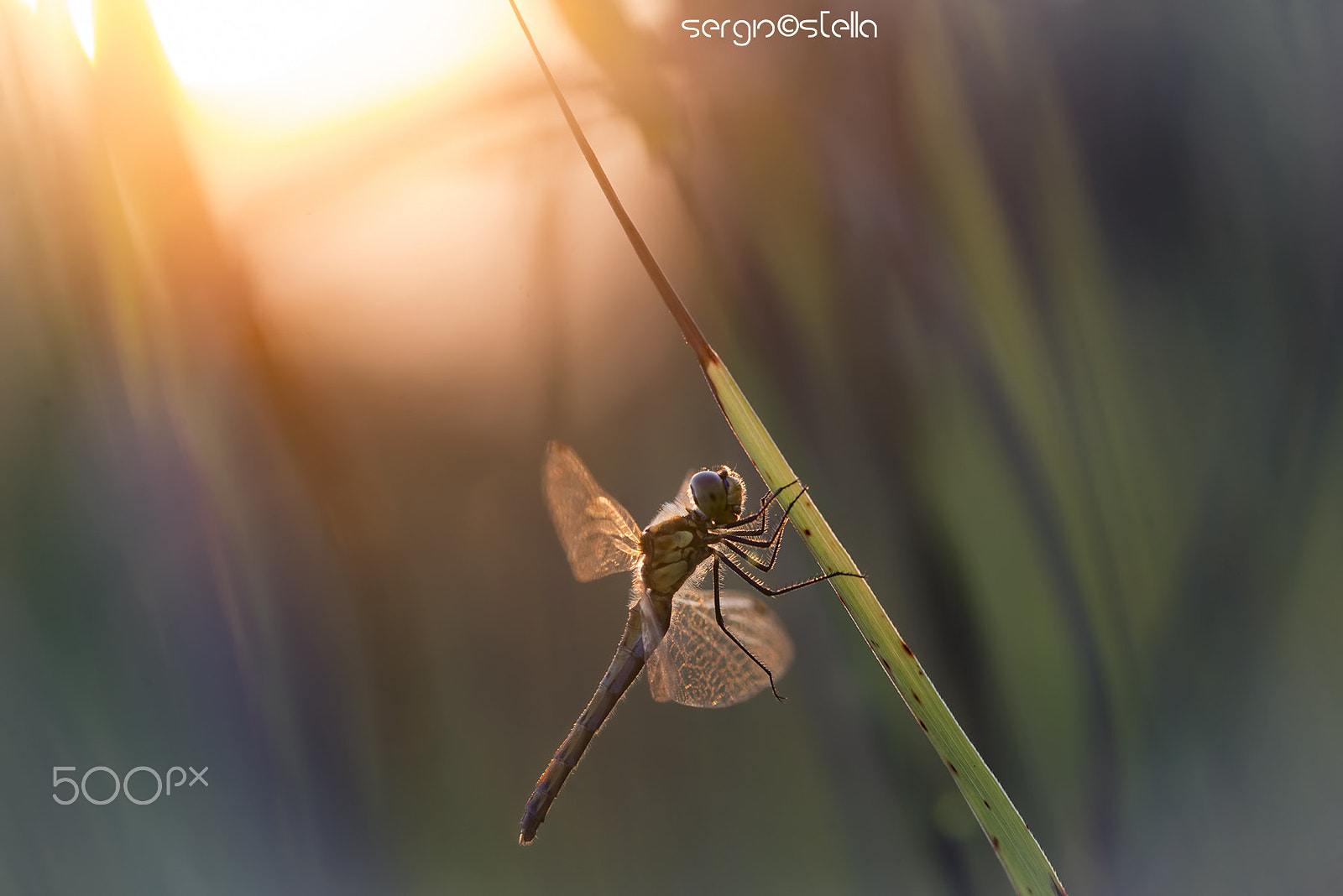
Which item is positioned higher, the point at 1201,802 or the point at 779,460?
the point at 779,460

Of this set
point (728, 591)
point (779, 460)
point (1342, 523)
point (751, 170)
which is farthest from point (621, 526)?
point (1342, 523)

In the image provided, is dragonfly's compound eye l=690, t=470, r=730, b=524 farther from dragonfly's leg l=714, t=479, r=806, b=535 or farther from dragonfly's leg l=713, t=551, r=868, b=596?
dragonfly's leg l=713, t=551, r=868, b=596

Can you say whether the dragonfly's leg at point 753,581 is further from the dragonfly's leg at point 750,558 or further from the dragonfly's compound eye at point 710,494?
the dragonfly's compound eye at point 710,494

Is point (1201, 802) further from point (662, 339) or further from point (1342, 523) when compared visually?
point (662, 339)

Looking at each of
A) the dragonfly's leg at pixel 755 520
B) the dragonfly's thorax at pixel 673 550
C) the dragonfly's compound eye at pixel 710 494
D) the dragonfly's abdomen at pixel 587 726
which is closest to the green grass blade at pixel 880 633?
the dragonfly's leg at pixel 755 520

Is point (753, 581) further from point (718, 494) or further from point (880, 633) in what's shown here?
point (880, 633)

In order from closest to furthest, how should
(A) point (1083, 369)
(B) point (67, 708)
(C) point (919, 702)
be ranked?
1. (C) point (919, 702)
2. (A) point (1083, 369)
3. (B) point (67, 708)
